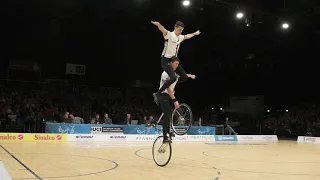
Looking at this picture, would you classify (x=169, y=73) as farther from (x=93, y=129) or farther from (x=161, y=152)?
(x=93, y=129)

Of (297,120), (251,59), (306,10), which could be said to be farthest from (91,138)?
(297,120)

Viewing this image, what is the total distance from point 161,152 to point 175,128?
0.68 metres

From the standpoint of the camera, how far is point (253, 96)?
29.5m

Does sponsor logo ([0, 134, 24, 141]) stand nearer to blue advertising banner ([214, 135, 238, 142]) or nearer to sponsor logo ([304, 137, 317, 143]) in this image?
blue advertising banner ([214, 135, 238, 142])

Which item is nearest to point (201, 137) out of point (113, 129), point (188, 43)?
point (113, 129)

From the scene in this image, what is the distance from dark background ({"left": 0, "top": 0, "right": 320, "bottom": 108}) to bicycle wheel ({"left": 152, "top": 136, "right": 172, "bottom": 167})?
10.4m

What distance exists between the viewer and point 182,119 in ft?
24.1

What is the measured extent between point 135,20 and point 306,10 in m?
9.30

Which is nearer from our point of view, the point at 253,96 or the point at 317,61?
the point at 317,61

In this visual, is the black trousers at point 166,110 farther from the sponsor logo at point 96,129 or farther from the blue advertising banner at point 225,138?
the blue advertising banner at point 225,138

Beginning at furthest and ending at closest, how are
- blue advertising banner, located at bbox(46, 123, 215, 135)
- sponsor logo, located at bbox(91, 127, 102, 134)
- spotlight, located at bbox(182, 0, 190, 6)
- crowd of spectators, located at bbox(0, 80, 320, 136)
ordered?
crowd of spectators, located at bbox(0, 80, 320, 136) < sponsor logo, located at bbox(91, 127, 102, 134) < blue advertising banner, located at bbox(46, 123, 215, 135) < spotlight, located at bbox(182, 0, 190, 6)

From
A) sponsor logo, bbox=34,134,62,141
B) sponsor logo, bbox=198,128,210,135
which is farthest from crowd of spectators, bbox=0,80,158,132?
sponsor logo, bbox=198,128,210,135

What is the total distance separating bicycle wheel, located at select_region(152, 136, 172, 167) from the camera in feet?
25.6

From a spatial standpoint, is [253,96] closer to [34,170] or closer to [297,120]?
[297,120]
